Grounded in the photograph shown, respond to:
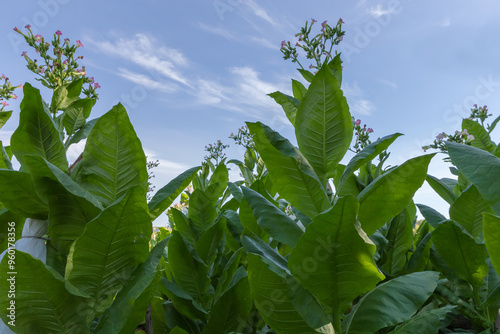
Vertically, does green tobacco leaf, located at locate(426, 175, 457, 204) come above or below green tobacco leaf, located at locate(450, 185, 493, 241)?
above

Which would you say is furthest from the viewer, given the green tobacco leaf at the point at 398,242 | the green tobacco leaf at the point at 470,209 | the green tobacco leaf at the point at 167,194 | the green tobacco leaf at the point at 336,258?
the green tobacco leaf at the point at 398,242

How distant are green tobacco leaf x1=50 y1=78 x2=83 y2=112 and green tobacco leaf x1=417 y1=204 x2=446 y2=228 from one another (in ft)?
4.73

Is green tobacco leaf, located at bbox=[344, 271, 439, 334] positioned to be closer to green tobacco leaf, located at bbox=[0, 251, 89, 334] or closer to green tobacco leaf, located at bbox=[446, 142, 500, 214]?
green tobacco leaf, located at bbox=[446, 142, 500, 214]

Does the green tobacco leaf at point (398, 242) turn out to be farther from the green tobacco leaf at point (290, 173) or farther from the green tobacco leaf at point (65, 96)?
the green tobacco leaf at point (65, 96)

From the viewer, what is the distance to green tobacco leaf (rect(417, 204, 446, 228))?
1435mm

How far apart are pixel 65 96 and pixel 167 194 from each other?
603mm

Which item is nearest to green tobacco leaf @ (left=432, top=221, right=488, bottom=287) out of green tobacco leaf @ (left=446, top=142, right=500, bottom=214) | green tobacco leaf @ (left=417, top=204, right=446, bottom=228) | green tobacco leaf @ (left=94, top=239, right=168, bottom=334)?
green tobacco leaf @ (left=417, top=204, right=446, bottom=228)

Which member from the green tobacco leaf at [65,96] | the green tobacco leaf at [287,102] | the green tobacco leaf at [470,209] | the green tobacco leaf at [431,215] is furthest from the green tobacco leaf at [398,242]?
the green tobacco leaf at [65,96]

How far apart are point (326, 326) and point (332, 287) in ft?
0.35

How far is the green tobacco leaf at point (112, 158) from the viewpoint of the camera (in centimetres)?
99

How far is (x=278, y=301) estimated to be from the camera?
922mm

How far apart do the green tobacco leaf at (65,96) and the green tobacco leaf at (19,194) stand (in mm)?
448

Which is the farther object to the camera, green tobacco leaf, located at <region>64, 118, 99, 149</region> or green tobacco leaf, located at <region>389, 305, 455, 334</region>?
green tobacco leaf, located at <region>64, 118, 99, 149</region>

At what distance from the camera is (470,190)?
4.38 ft
